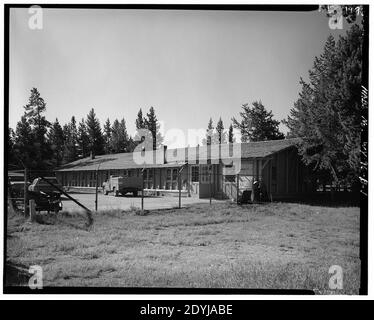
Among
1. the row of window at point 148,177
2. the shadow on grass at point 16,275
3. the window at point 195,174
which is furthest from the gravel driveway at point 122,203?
the shadow on grass at point 16,275

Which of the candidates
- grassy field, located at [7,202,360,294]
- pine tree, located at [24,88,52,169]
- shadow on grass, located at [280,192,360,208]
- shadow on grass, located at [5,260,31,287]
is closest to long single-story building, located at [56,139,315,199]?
shadow on grass, located at [280,192,360,208]

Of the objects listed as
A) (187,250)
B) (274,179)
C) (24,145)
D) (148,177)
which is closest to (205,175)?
(274,179)

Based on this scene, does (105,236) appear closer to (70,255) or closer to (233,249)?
(70,255)

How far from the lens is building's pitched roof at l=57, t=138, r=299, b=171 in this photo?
16.6 m

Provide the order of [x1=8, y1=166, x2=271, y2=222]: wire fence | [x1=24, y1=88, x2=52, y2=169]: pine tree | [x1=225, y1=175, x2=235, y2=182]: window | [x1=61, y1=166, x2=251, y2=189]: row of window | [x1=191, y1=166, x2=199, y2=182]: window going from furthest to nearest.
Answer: [x1=191, y1=166, x2=199, y2=182]: window, [x1=61, y1=166, x2=251, y2=189]: row of window, [x1=225, y1=175, x2=235, y2=182]: window, [x1=8, y1=166, x2=271, y2=222]: wire fence, [x1=24, y1=88, x2=52, y2=169]: pine tree

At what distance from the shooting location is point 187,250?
7516 millimetres

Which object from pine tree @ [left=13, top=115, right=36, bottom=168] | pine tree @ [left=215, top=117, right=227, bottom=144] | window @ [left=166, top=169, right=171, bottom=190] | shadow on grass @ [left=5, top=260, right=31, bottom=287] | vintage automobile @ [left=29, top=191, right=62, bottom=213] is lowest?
shadow on grass @ [left=5, top=260, right=31, bottom=287]

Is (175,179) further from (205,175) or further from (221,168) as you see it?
(221,168)

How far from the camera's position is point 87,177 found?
2005 centimetres

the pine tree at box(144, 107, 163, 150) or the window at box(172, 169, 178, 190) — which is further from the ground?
the pine tree at box(144, 107, 163, 150)

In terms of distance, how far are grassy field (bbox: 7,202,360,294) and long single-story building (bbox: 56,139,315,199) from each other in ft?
19.1

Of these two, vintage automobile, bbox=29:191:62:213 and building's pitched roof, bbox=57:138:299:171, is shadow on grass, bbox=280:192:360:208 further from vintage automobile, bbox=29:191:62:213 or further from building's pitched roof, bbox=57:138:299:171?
vintage automobile, bbox=29:191:62:213

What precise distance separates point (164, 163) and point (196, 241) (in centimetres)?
1114

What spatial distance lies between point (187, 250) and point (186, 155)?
1023 centimetres
